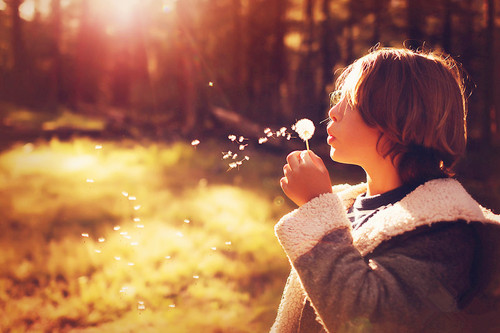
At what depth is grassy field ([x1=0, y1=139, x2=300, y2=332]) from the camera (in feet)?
12.9

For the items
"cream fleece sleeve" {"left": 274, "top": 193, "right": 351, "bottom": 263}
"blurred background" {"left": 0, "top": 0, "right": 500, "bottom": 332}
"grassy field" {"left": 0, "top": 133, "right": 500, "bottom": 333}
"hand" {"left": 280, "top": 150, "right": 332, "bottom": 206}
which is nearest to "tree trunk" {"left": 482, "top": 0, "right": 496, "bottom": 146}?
"blurred background" {"left": 0, "top": 0, "right": 500, "bottom": 332}

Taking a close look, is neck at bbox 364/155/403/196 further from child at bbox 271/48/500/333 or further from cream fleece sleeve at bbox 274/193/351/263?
cream fleece sleeve at bbox 274/193/351/263

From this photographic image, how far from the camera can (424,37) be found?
12.3 meters

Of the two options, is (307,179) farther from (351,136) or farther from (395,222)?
(395,222)

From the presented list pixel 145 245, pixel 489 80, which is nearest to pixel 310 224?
pixel 145 245

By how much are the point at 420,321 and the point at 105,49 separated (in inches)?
1345

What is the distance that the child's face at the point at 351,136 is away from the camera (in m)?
1.70

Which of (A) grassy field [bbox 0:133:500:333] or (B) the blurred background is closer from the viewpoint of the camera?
(A) grassy field [bbox 0:133:500:333]

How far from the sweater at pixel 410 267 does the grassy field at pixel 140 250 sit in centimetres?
152

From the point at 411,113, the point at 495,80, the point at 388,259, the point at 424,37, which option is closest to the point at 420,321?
the point at 388,259

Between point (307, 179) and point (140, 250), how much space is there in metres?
3.89

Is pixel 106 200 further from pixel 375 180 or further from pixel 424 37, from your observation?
pixel 424 37

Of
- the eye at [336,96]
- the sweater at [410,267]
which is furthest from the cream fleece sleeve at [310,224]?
the eye at [336,96]

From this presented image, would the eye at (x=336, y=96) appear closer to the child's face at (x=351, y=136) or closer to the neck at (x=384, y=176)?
the child's face at (x=351, y=136)
